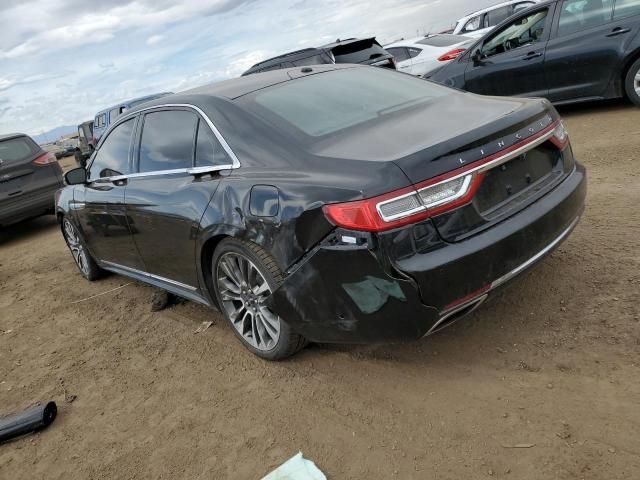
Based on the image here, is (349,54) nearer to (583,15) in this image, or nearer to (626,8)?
(583,15)

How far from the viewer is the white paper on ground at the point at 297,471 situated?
94.6 inches

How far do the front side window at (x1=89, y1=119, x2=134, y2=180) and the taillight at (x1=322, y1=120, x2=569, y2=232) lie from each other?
7.95 feet

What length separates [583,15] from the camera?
23.6 ft

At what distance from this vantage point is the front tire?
296cm

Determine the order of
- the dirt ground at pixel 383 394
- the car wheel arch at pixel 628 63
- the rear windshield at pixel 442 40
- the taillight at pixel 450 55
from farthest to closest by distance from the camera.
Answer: the rear windshield at pixel 442 40 < the taillight at pixel 450 55 < the car wheel arch at pixel 628 63 < the dirt ground at pixel 383 394

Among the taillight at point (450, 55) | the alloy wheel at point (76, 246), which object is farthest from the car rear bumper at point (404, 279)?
the taillight at point (450, 55)

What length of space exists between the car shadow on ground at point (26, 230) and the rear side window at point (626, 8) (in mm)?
9201

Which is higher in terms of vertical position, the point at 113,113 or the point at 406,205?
the point at 113,113

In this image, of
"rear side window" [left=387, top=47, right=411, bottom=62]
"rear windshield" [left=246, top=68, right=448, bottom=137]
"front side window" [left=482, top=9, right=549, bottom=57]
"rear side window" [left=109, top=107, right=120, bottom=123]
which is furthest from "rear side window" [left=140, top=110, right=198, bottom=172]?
"rear side window" [left=109, top=107, right=120, bottom=123]

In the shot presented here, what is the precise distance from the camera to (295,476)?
2.42 m

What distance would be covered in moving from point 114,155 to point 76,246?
1757 millimetres

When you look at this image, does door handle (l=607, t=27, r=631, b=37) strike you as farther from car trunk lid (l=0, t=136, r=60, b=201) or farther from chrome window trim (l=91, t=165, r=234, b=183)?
car trunk lid (l=0, t=136, r=60, b=201)

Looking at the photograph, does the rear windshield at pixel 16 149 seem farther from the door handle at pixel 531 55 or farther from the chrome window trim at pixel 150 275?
the door handle at pixel 531 55

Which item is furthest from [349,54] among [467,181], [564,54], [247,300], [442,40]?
[467,181]
